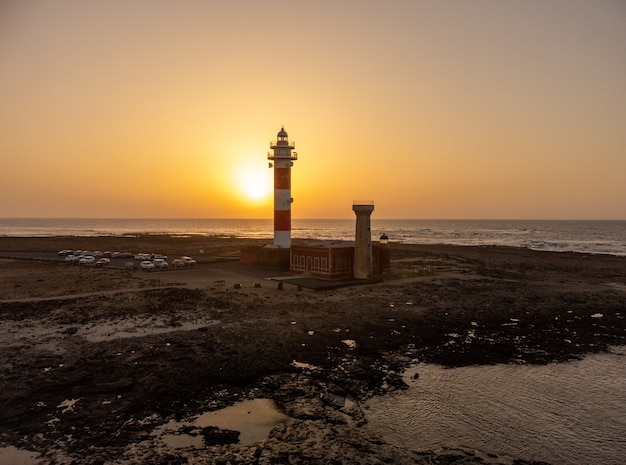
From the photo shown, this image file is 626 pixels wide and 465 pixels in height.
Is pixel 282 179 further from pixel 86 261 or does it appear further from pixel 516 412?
pixel 516 412

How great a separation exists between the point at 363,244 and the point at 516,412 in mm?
22092

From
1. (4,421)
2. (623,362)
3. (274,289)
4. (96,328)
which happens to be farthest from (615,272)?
(4,421)

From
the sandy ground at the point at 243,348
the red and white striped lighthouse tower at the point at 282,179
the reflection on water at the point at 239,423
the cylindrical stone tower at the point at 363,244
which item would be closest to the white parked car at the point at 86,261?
the sandy ground at the point at 243,348

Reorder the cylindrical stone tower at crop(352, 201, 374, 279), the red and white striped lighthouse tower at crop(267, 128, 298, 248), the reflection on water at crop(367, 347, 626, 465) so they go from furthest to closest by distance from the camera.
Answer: the red and white striped lighthouse tower at crop(267, 128, 298, 248) → the cylindrical stone tower at crop(352, 201, 374, 279) → the reflection on water at crop(367, 347, 626, 465)

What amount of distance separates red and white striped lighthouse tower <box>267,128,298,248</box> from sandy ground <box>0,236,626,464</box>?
6935 mm

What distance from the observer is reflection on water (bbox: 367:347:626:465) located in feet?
39.4

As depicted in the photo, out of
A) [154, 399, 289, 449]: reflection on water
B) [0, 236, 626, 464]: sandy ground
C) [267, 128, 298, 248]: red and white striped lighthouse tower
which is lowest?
[154, 399, 289, 449]: reflection on water

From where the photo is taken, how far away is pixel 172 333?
21.0 meters

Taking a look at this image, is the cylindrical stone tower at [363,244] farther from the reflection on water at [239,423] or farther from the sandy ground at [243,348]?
the reflection on water at [239,423]

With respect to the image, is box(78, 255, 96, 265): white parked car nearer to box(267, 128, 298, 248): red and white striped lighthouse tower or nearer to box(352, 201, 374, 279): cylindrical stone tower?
box(267, 128, 298, 248): red and white striped lighthouse tower

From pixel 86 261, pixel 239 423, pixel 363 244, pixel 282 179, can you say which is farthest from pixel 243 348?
pixel 86 261

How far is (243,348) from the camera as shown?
19016 millimetres

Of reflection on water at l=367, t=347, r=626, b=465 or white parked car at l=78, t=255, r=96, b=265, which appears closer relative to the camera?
reflection on water at l=367, t=347, r=626, b=465

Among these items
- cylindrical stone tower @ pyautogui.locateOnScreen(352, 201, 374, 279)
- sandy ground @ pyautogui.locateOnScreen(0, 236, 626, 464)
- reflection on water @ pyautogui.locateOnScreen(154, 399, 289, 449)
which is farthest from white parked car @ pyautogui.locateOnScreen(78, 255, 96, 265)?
reflection on water @ pyautogui.locateOnScreen(154, 399, 289, 449)
